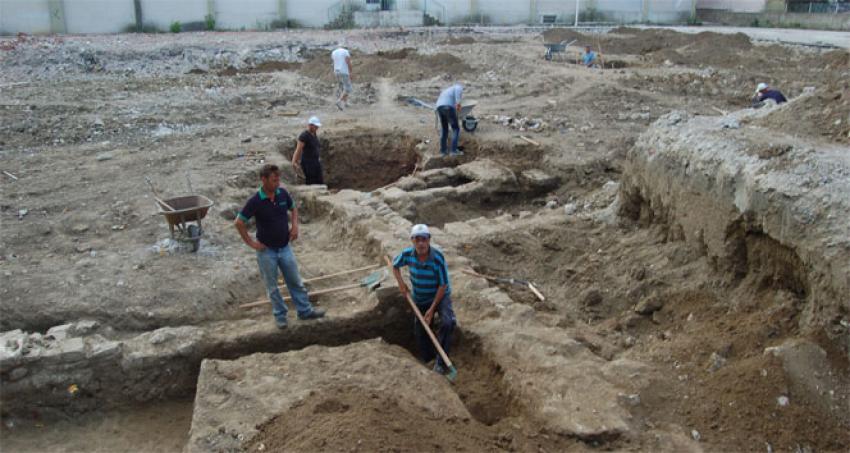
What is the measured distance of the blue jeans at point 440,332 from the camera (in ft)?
18.1

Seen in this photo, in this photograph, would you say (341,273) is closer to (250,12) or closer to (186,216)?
(186,216)

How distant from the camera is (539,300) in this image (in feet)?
22.1

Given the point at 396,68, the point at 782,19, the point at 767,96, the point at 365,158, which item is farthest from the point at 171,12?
the point at 782,19

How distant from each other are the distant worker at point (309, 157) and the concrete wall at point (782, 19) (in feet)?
97.2

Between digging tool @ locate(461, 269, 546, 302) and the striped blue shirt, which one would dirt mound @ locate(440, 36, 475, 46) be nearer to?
digging tool @ locate(461, 269, 546, 302)

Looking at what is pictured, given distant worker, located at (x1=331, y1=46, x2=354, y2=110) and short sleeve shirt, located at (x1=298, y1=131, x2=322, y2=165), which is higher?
distant worker, located at (x1=331, y1=46, x2=354, y2=110)

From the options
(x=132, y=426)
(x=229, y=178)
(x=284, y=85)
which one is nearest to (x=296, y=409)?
(x=132, y=426)

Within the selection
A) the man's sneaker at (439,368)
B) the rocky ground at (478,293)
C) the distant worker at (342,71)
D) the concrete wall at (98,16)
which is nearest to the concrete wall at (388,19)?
the concrete wall at (98,16)

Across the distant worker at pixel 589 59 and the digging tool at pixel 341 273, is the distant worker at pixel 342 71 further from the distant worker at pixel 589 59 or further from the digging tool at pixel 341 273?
the distant worker at pixel 589 59

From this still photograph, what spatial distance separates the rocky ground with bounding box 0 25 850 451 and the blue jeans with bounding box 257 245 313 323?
330 millimetres

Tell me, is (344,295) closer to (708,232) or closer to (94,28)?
(708,232)

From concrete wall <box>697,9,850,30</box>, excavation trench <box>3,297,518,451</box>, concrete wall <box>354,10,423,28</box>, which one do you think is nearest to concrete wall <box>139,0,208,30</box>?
concrete wall <box>354,10,423,28</box>

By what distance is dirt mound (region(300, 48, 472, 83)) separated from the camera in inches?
747

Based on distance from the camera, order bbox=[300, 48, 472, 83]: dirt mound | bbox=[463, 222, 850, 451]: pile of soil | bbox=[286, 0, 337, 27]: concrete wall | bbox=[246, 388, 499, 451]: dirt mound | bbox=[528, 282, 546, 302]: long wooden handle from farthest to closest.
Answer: bbox=[286, 0, 337, 27]: concrete wall, bbox=[300, 48, 472, 83]: dirt mound, bbox=[528, 282, 546, 302]: long wooden handle, bbox=[463, 222, 850, 451]: pile of soil, bbox=[246, 388, 499, 451]: dirt mound
